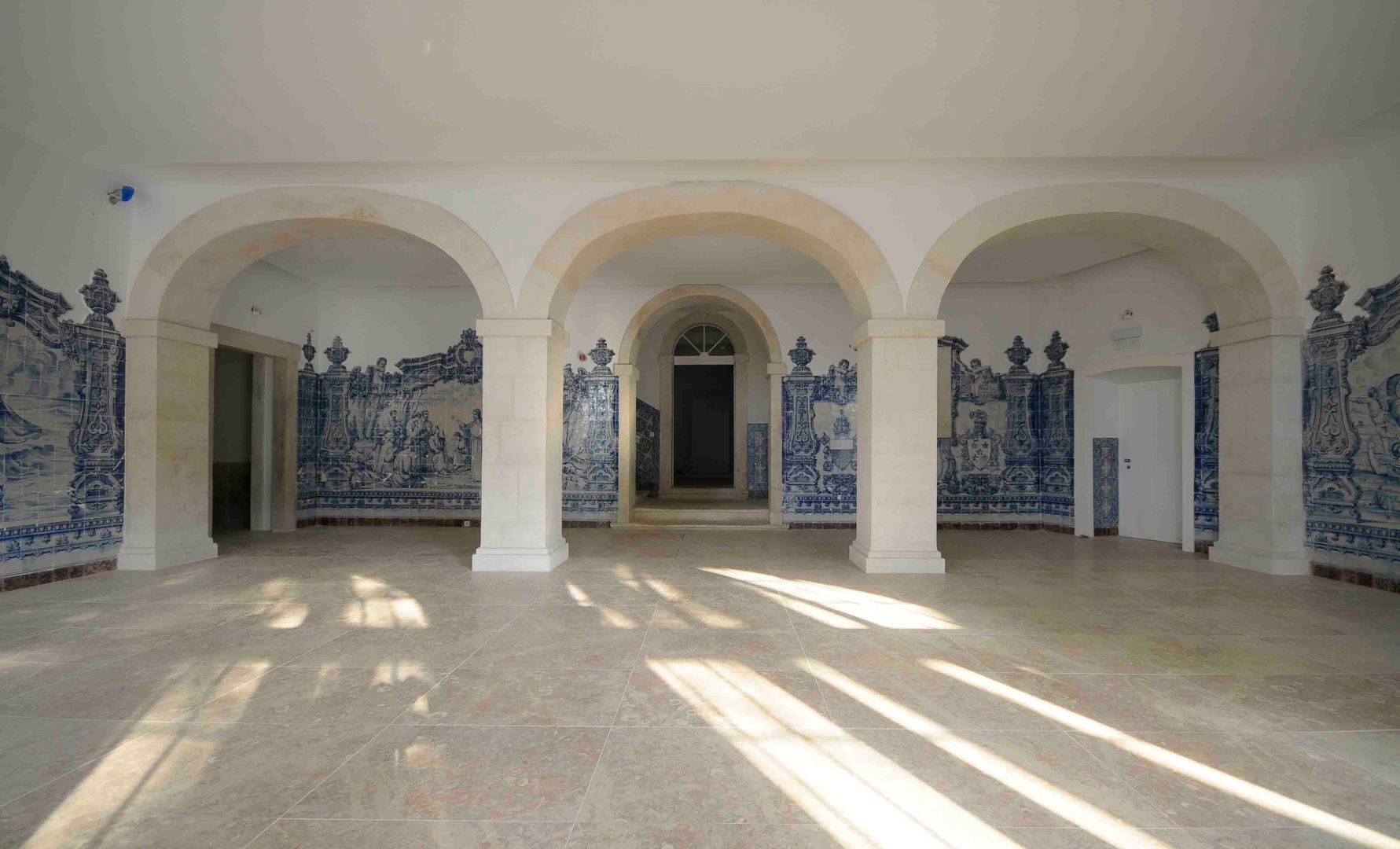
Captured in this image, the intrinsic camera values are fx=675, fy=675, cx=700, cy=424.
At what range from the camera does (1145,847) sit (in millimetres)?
1746

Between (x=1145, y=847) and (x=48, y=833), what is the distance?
287 cm

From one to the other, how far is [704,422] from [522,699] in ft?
43.3

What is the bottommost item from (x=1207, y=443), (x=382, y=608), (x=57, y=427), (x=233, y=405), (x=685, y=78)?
(x=382, y=608)

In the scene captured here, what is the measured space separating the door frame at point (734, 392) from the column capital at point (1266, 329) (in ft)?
22.0

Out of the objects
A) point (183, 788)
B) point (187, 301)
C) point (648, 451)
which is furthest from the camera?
Result: point (648, 451)

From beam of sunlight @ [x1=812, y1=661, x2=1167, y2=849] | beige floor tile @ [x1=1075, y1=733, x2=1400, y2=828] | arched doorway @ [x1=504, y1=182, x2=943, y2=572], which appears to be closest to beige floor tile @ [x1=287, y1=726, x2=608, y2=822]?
beam of sunlight @ [x1=812, y1=661, x2=1167, y2=849]

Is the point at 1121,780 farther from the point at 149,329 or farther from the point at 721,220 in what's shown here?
the point at 149,329

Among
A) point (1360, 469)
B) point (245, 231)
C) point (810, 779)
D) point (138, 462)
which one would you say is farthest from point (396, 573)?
point (1360, 469)

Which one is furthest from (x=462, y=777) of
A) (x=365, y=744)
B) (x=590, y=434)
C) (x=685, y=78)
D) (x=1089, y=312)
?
(x=1089, y=312)

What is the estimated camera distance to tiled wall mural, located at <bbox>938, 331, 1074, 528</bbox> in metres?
8.34

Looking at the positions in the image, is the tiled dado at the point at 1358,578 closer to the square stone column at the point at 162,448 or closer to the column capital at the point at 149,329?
the square stone column at the point at 162,448

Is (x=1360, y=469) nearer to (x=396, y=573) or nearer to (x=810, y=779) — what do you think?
(x=810, y=779)

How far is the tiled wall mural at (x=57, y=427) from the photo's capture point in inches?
188

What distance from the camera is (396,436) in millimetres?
8781
